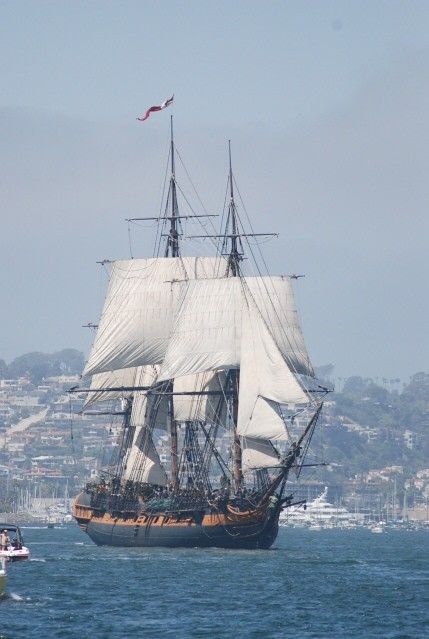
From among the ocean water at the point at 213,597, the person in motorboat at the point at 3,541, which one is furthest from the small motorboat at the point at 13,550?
the ocean water at the point at 213,597

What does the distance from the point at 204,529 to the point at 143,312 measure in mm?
17833

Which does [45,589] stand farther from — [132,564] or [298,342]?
[298,342]

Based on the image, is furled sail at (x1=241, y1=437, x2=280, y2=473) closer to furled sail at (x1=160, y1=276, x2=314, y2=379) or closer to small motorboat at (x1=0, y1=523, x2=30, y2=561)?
furled sail at (x1=160, y1=276, x2=314, y2=379)

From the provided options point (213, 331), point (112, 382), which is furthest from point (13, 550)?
point (112, 382)

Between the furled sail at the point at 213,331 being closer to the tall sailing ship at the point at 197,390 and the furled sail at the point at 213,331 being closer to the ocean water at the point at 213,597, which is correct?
the tall sailing ship at the point at 197,390

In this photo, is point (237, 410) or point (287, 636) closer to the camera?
point (287, 636)

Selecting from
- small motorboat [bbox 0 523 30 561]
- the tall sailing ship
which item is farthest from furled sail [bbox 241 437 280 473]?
small motorboat [bbox 0 523 30 561]

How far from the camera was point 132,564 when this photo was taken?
101875mm

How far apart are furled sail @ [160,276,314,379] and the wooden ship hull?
887 cm

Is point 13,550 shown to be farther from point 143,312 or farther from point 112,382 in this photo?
point 112,382

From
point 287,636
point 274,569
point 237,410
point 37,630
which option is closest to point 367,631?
point 287,636

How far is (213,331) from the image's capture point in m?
117

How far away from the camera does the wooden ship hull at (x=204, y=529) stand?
113812 millimetres

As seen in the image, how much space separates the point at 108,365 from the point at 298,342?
1270cm
